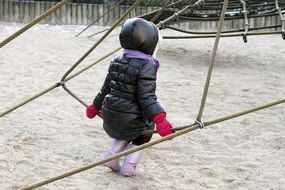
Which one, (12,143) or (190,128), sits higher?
(190,128)

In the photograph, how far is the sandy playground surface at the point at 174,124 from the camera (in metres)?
2.42

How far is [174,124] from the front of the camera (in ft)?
11.2

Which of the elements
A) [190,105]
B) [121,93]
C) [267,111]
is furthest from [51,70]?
[121,93]

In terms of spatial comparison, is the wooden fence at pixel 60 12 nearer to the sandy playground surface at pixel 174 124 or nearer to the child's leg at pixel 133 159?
the sandy playground surface at pixel 174 124

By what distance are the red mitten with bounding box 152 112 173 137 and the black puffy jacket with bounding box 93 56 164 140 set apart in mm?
60

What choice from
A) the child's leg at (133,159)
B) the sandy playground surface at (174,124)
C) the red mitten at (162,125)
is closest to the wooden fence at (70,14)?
the sandy playground surface at (174,124)

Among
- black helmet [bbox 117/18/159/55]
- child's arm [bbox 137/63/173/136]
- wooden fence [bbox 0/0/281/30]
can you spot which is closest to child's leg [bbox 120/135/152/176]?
child's arm [bbox 137/63/173/136]

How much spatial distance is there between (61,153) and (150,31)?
881 mm

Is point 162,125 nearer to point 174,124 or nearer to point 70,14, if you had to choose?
point 174,124

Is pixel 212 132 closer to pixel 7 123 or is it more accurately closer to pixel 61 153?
pixel 61 153

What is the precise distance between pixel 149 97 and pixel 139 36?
283 mm

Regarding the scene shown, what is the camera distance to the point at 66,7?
8.85 metres

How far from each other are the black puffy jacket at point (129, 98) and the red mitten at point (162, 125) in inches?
2.4

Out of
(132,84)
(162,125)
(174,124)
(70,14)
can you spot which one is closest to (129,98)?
(132,84)
